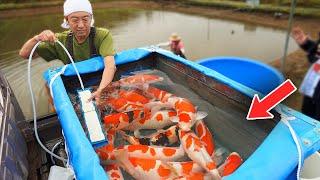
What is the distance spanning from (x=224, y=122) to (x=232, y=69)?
1.86 m

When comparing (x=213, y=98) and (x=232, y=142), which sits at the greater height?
(x=213, y=98)

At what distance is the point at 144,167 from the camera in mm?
1826

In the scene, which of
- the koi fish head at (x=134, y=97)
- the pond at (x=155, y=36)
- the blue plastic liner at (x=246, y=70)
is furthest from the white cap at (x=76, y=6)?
the pond at (x=155, y=36)

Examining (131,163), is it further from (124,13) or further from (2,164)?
(124,13)

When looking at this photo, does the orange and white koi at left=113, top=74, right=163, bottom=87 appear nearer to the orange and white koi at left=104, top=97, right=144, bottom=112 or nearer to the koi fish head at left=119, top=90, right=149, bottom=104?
the koi fish head at left=119, top=90, right=149, bottom=104

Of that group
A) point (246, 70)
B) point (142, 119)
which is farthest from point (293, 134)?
point (246, 70)

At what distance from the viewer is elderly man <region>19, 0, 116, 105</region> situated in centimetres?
235

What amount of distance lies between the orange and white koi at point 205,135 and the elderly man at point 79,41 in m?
0.78

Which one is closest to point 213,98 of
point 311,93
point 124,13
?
point 311,93

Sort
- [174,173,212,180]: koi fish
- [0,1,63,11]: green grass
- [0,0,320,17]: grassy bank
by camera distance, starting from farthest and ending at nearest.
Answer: [0,1,63,11]: green grass < [0,0,320,17]: grassy bank < [174,173,212,180]: koi fish

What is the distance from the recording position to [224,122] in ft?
7.34

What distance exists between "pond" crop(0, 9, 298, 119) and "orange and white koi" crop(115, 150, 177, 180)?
3.54 m

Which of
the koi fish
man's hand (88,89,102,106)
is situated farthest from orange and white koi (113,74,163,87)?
the koi fish

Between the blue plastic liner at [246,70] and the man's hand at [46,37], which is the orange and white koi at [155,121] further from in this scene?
the blue plastic liner at [246,70]
